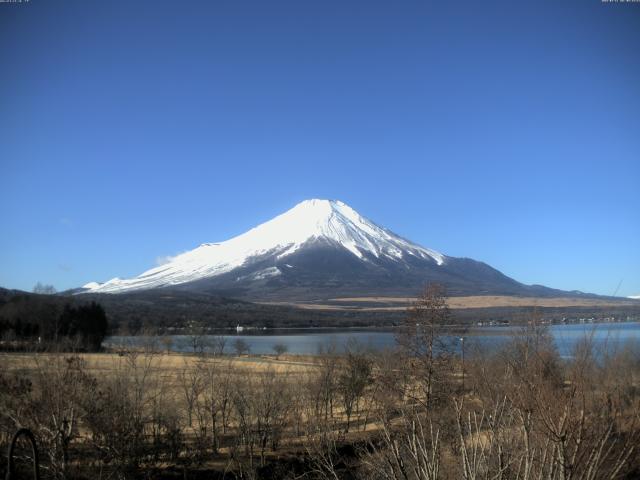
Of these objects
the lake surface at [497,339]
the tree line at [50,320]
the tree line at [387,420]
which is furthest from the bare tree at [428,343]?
the tree line at [50,320]

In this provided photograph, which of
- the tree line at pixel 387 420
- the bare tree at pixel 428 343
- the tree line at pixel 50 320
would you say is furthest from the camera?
the tree line at pixel 50 320

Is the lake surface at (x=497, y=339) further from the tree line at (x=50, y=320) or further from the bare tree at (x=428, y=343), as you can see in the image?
the tree line at (x=50, y=320)

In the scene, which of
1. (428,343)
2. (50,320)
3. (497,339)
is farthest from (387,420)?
(50,320)

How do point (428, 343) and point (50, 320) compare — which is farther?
point (50, 320)

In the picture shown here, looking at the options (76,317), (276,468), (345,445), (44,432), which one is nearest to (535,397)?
(44,432)

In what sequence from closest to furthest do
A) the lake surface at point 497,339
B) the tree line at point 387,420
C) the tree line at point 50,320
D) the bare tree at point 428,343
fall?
the tree line at point 387,420 → the lake surface at point 497,339 → the bare tree at point 428,343 → the tree line at point 50,320

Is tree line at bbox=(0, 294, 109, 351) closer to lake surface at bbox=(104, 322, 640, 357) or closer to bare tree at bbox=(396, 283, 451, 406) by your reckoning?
lake surface at bbox=(104, 322, 640, 357)

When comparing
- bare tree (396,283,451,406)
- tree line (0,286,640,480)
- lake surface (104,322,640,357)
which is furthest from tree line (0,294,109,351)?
bare tree (396,283,451,406)

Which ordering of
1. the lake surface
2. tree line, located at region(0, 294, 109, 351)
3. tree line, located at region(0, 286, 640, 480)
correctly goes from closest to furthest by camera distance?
tree line, located at region(0, 286, 640, 480)
the lake surface
tree line, located at region(0, 294, 109, 351)

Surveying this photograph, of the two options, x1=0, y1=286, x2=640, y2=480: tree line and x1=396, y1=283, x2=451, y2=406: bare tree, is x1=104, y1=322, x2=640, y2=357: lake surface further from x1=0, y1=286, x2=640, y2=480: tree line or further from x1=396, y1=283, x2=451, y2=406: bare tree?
x1=396, y1=283, x2=451, y2=406: bare tree

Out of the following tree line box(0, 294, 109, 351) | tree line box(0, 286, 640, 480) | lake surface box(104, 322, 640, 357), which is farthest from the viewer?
tree line box(0, 294, 109, 351)

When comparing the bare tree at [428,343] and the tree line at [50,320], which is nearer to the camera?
the bare tree at [428,343]

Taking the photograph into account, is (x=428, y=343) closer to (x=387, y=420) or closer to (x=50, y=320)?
(x=387, y=420)

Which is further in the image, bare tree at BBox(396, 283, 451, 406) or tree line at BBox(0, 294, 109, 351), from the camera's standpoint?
tree line at BBox(0, 294, 109, 351)
